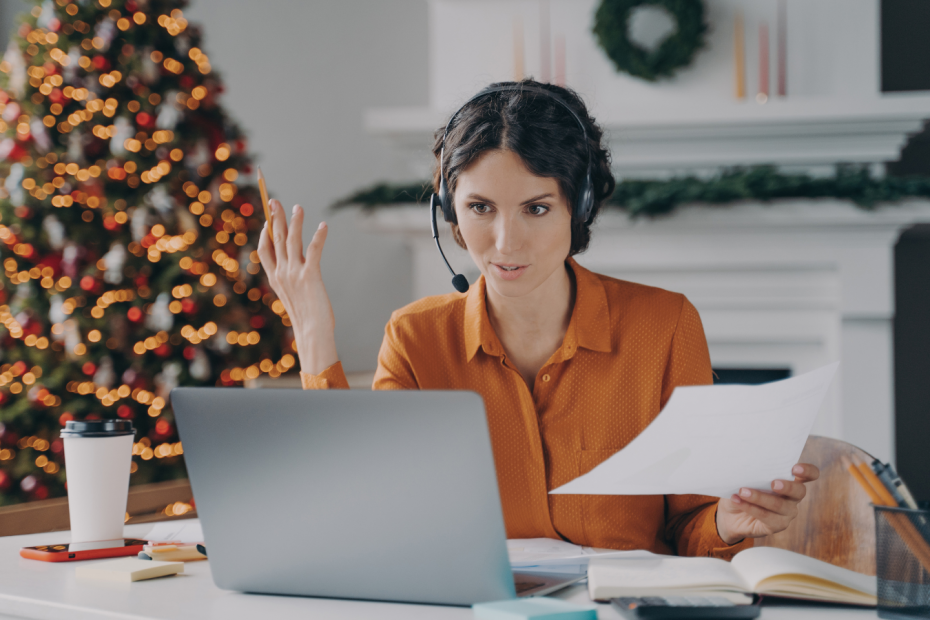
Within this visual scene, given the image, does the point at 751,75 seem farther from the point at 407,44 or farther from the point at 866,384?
the point at 407,44

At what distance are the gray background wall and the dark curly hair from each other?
6.73 feet

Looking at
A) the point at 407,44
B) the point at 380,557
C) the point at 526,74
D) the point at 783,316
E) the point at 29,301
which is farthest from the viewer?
the point at 407,44

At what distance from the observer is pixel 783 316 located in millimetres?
2336

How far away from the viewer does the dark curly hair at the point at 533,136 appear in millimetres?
957

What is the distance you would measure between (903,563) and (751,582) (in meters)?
0.11

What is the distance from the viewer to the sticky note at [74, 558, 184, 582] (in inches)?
27.1

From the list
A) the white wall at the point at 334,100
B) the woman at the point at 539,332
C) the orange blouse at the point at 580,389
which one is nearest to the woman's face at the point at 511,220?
the woman at the point at 539,332

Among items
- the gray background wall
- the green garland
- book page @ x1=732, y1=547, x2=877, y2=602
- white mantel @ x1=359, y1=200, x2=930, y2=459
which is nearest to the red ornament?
the gray background wall

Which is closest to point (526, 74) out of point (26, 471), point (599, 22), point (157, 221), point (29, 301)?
point (599, 22)

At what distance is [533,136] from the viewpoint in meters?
0.96

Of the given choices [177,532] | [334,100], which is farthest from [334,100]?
[177,532]

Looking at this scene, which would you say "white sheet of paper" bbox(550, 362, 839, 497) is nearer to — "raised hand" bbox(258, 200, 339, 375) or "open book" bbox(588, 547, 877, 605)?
"open book" bbox(588, 547, 877, 605)

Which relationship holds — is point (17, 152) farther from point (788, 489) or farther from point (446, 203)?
point (788, 489)

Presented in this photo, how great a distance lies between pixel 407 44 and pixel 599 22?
950mm
